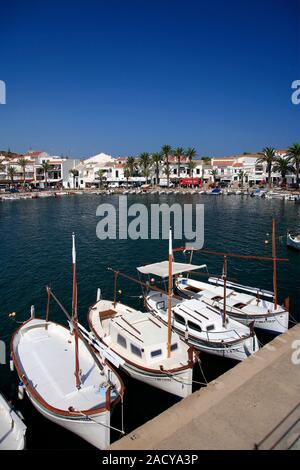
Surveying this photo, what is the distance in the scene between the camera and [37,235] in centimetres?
6203

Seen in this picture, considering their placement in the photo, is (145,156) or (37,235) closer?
(37,235)

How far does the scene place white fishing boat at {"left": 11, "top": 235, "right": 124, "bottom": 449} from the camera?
13758mm

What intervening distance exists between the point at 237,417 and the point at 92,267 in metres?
30.6

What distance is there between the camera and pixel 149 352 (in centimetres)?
1770

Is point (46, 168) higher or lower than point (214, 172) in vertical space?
higher

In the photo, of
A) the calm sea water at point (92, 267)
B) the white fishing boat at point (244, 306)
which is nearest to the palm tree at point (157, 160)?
the calm sea water at point (92, 267)

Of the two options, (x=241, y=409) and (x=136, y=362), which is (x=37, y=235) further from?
(x=241, y=409)

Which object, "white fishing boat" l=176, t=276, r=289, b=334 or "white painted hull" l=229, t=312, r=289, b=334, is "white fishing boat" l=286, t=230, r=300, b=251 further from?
"white painted hull" l=229, t=312, r=289, b=334

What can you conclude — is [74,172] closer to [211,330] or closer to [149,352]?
[211,330]

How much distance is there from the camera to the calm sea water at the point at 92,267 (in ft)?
56.3

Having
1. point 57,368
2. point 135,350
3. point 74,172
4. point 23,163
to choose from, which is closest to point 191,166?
point 74,172

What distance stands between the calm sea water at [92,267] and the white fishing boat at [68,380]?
5.49ft
